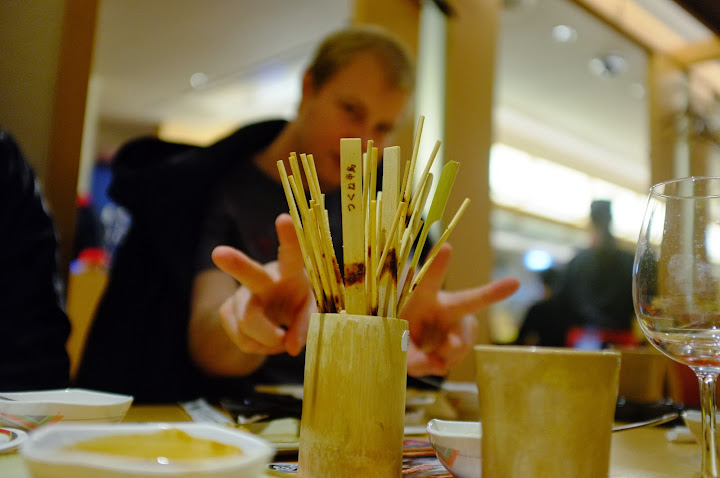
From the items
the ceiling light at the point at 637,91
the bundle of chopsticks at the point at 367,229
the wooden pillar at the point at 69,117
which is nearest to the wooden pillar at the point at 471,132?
the wooden pillar at the point at 69,117

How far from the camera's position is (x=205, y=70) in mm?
3980

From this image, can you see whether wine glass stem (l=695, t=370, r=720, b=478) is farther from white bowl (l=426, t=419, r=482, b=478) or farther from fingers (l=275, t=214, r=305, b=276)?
fingers (l=275, t=214, r=305, b=276)

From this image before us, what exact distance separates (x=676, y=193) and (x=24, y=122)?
3.39 ft

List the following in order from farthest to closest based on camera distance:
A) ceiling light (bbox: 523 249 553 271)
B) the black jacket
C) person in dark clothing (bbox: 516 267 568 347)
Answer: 1. ceiling light (bbox: 523 249 553 271)
2. person in dark clothing (bbox: 516 267 568 347)
3. the black jacket

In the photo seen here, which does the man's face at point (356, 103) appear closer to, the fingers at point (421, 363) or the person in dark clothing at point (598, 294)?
the fingers at point (421, 363)

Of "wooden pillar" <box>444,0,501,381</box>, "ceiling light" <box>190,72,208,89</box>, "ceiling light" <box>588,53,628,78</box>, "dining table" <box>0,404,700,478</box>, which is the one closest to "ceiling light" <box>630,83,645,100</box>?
"ceiling light" <box>588,53,628,78</box>

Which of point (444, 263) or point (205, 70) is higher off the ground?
point (205, 70)

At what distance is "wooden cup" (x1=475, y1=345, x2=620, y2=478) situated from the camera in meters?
0.39

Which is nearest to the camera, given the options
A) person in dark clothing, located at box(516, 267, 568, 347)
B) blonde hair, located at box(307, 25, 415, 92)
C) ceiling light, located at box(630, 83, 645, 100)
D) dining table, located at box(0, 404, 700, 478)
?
dining table, located at box(0, 404, 700, 478)

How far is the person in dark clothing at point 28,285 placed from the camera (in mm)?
842

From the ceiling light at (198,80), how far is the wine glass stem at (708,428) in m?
4.01

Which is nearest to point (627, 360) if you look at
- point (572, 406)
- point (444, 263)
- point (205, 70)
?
point (444, 263)

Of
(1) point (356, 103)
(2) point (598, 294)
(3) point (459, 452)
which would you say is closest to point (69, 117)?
(1) point (356, 103)

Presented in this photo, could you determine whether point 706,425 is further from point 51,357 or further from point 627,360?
point 51,357
